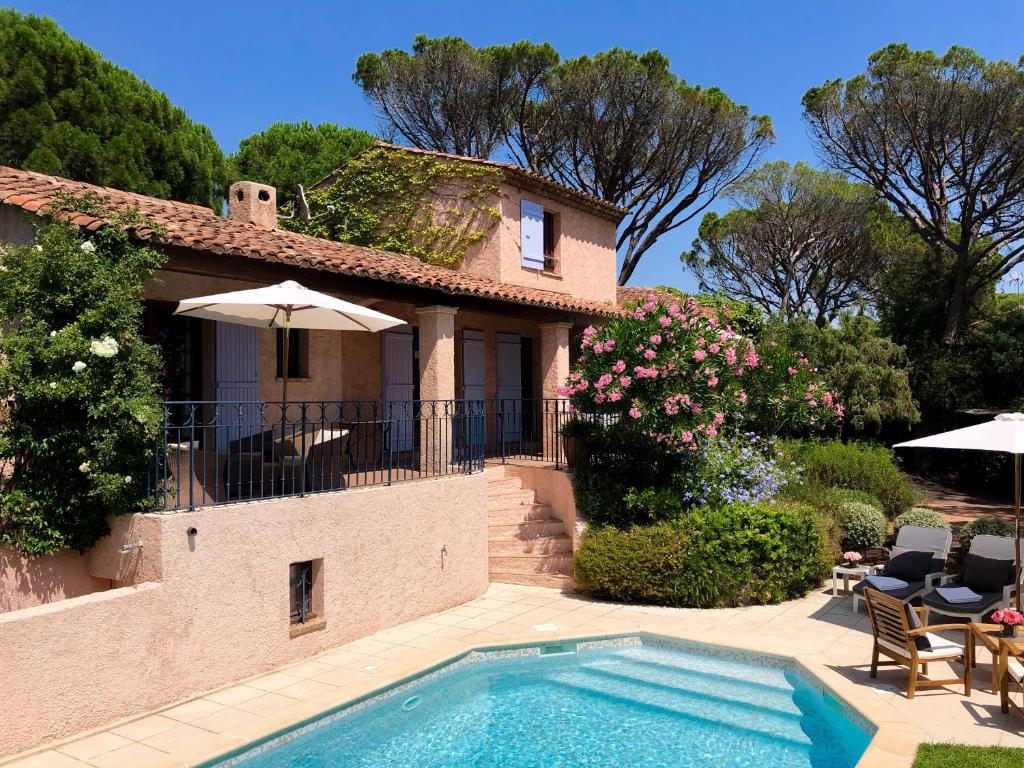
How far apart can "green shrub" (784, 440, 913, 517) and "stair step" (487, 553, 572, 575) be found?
19.2ft

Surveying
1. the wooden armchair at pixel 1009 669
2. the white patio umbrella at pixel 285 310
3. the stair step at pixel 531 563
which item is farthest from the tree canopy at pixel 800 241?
the wooden armchair at pixel 1009 669

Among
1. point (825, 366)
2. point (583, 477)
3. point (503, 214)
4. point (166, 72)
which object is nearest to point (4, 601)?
point (583, 477)

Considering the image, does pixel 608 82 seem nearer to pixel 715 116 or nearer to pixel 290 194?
pixel 715 116

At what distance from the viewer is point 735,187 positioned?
3053 cm

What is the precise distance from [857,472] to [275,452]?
39.4 feet

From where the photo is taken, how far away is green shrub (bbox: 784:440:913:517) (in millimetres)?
15250

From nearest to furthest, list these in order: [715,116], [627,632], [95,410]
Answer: [95,410] → [627,632] → [715,116]

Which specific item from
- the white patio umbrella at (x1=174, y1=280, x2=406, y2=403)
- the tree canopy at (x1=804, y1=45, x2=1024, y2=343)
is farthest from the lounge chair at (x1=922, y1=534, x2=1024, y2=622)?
the tree canopy at (x1=804, y1=45, x2=1024, y2=343)

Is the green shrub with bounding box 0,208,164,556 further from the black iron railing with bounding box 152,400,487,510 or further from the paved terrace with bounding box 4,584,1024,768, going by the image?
the paved terrace with bounding box 4,584,1024,768

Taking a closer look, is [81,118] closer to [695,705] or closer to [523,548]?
[523,548]

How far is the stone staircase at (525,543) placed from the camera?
1206 centimetres

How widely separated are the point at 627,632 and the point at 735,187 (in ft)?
82.7

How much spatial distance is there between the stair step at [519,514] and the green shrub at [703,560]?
1908mm

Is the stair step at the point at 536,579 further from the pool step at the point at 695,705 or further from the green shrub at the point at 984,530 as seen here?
the green shrub at the point at 984,530
